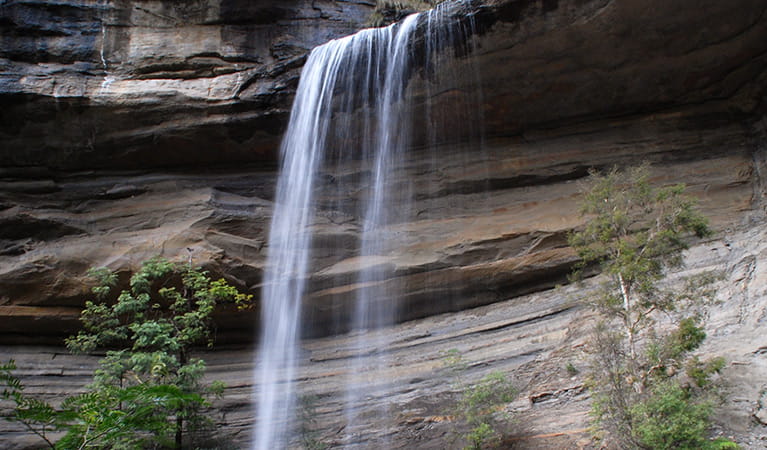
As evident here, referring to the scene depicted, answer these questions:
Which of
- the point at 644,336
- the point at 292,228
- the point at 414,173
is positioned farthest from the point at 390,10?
the point at 644,336

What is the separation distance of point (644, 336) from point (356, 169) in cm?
752

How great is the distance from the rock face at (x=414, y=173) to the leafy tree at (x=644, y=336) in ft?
5.98

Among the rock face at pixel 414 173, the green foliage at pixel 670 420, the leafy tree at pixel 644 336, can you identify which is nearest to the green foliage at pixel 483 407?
the rock face at pixel 414 173

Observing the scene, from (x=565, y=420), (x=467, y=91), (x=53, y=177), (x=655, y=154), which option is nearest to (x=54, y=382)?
(x=53, y=177)

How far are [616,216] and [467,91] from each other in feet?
17.7

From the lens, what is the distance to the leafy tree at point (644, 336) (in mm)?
6820

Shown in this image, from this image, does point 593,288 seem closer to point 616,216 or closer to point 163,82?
point 616,216

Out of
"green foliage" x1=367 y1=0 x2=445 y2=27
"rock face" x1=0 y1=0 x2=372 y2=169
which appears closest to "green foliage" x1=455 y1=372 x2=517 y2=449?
"rock face" x1=0 y1=0 x2=372 y2=169

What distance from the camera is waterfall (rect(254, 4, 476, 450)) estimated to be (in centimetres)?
1243

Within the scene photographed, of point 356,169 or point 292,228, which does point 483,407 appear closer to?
point 292,228

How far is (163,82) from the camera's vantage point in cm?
1352

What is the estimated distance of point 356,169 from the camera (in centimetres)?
1389

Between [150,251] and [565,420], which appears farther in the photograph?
[150,251]

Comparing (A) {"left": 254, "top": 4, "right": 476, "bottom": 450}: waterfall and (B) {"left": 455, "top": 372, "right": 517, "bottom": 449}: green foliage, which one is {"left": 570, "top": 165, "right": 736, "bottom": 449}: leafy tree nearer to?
(B) {"left": 455, "top": 372, "right": 517, "bottom": 449}: green foliage
